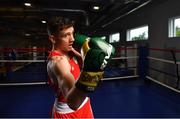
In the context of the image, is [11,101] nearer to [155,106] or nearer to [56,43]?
[155,106]

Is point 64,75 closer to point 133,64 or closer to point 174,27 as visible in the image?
point 174,27

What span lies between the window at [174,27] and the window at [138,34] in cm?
153

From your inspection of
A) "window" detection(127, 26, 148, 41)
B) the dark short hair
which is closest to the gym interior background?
"window" detection(127, 26, 148, 41)

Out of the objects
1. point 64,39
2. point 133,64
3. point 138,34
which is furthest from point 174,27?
point 64,39

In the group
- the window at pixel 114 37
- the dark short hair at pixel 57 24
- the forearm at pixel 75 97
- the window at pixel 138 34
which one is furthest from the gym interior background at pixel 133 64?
the forearm at pixel 75 97

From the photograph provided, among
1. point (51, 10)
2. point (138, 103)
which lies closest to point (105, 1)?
point (51, 10)

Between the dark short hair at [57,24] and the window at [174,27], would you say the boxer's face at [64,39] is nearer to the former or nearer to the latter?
the dark short hair at [57,24]

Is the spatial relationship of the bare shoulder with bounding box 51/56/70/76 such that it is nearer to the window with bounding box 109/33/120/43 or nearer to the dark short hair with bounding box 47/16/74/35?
the dark short hair with bounding box 47/16/74/35

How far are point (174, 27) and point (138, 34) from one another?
7.80ft

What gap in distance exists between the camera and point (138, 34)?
8.10m

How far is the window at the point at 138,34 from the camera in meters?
7.46

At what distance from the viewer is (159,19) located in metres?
6.31

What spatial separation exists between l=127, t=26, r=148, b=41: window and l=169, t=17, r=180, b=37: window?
153cm

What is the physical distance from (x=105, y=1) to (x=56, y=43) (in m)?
4.85
